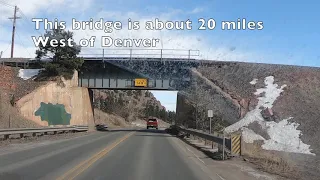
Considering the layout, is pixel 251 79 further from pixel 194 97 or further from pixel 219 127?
pixel 219 127

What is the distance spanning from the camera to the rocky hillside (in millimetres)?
117875

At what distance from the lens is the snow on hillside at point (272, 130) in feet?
110

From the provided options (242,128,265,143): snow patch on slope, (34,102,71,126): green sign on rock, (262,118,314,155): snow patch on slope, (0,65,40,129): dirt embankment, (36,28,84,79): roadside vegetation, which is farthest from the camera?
(36,28,84,79): roadside vegetation

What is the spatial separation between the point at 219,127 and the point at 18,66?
34.4 meters

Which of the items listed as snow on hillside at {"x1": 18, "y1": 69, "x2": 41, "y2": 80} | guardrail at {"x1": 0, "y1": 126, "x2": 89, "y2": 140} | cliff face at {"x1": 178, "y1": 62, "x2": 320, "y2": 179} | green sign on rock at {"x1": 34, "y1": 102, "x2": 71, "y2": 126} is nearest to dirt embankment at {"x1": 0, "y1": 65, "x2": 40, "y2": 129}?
snow on hillside at {"x1": 18, "y1": 69, "x2": 41, "y2": 80}

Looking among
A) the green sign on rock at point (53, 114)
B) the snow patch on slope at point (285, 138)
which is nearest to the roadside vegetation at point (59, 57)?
the green sign on rock at point (53, 114)

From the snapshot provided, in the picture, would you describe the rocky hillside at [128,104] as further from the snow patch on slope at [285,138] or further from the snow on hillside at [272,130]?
the snow patch on slope at [285,138]

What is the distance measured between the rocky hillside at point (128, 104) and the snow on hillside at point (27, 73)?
4802 centimetres

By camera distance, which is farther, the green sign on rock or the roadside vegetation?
the roadside vegetation

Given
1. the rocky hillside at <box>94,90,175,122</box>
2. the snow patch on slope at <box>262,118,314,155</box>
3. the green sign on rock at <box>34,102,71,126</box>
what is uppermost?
the rocky hillside at <box>94,90,175,122</box>

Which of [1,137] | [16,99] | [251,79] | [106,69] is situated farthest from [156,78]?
[1,137]

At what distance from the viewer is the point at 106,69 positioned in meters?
57.6

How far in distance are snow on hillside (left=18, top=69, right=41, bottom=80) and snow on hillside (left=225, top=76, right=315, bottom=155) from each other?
96.4ft

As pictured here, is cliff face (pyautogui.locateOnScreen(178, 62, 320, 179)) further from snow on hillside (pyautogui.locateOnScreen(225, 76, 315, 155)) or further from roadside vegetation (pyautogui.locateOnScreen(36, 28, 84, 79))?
roadside vegetation (pyautogui.locateOnScreen(36, 28, 84, 79))
